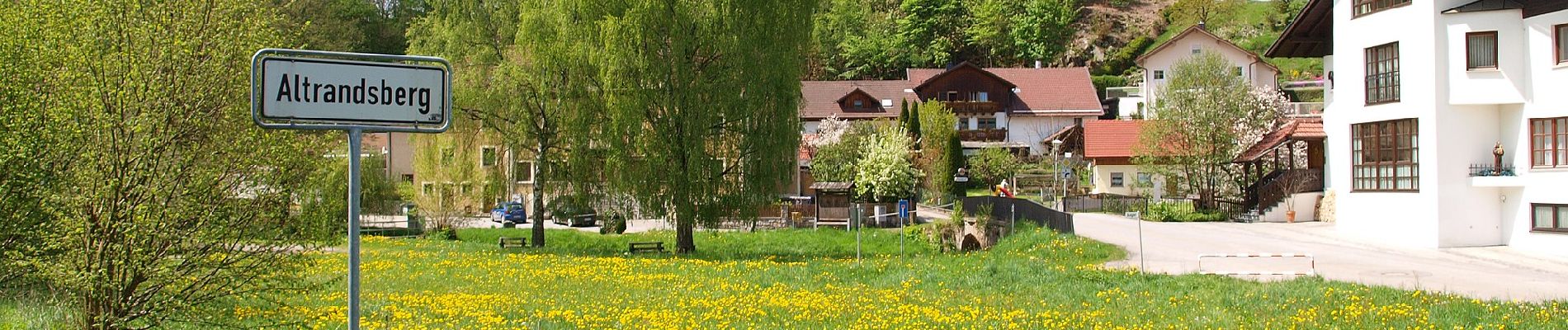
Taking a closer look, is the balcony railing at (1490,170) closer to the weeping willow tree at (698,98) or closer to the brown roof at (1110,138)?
the weeping willow tree at (698,98)

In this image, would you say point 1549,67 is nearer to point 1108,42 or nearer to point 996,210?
point 996,210

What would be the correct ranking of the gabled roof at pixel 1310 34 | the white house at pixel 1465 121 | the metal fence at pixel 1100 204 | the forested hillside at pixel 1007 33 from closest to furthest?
the white house at pixel 1465 121 → the gabled roof at pixel 1310 34 → the metal fence at pixel 1100 204 → the forested hillside at pixel 1007 33

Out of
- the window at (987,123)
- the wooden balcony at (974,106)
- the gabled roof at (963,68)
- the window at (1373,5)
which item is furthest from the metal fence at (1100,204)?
the window at (987,123)

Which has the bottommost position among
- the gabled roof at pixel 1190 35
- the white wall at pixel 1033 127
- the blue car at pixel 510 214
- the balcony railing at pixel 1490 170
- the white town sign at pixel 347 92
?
the blue car at pixel 510 214

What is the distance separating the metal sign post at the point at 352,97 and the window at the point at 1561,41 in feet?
92.5

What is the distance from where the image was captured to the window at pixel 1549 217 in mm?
26562

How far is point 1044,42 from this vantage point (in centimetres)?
10750

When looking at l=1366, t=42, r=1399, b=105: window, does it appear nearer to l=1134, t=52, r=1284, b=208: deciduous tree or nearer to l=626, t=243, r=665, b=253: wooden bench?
l=1134, t=52, r=1284, b=208: deciduous tree

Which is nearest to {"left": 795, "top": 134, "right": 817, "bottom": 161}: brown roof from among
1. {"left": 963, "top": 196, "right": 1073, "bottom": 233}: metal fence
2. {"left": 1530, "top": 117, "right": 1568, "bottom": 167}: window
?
{"left": 963, "top": 196, "right": 1073, "bottom": 233}: metal fence

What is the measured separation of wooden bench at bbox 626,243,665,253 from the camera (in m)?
33.9

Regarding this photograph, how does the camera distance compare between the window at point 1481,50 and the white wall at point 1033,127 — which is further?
the white wall at point 1033,127

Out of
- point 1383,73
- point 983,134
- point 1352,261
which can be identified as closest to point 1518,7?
point 1383,73

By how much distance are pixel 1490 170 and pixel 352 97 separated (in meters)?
29.4

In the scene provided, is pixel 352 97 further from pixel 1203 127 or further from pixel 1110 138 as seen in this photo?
pixel 1110 138
